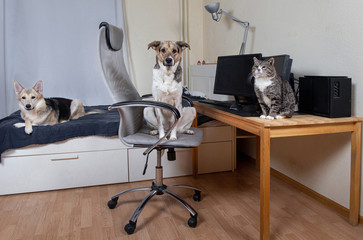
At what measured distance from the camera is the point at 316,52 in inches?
87.6

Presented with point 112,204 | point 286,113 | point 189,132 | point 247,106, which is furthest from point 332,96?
point 112,204

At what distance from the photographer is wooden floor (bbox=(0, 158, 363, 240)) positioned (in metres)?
1.87

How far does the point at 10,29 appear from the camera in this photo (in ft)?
11.8

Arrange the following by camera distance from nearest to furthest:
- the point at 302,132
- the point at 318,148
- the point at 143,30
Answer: the point at 302,132 → the point at 318,148 → the point at 143,30

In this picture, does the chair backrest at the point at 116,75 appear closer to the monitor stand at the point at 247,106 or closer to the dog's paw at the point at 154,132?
the dog's paw at the point at 154,132

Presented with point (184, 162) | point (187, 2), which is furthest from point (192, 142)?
point (187, 2)

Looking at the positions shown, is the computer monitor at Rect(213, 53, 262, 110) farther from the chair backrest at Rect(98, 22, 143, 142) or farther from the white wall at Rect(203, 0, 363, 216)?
the chair backrest at Rect(98, 22, 143, 142)

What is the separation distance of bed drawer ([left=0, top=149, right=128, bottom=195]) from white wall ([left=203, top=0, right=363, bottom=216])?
1.36m

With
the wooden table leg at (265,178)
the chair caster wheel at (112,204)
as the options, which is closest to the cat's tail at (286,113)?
the wooden table leg at (265,178)

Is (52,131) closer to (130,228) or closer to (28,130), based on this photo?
(28,130)

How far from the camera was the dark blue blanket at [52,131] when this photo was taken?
2434mm

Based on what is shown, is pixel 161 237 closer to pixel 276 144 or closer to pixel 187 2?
pixel 276 144

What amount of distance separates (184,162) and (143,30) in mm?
2101

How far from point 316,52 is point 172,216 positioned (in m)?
1.46
